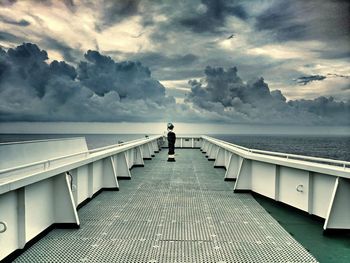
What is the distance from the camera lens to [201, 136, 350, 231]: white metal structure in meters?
4.88

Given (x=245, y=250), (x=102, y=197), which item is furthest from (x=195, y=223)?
(x=102, y=197)

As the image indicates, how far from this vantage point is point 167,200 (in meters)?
7.05

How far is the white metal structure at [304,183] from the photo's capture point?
4875 millimetres

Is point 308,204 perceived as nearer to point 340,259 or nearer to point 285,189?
point 285,189

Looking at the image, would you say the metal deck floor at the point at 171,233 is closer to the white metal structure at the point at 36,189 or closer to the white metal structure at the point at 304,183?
the white metal structure at the point at 36,189

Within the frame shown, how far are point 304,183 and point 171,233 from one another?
108 inches

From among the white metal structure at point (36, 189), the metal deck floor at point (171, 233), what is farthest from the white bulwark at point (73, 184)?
the metal deck floor at point (171, 233)

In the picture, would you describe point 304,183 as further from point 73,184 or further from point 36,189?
point 36,189

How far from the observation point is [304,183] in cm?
585

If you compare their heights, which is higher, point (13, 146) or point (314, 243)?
point (13, 146)

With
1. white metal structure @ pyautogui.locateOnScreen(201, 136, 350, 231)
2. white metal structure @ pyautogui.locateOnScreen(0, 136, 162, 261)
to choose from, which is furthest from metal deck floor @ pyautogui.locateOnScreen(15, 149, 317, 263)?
white metal structure @ pyautogui.locateOnScreen(201, 136, 350, 231)

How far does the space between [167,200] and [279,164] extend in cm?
255

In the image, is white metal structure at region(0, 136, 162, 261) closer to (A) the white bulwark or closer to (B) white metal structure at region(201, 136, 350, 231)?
(A) the white bulwark

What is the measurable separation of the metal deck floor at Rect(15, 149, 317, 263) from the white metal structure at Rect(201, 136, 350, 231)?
0.52m
